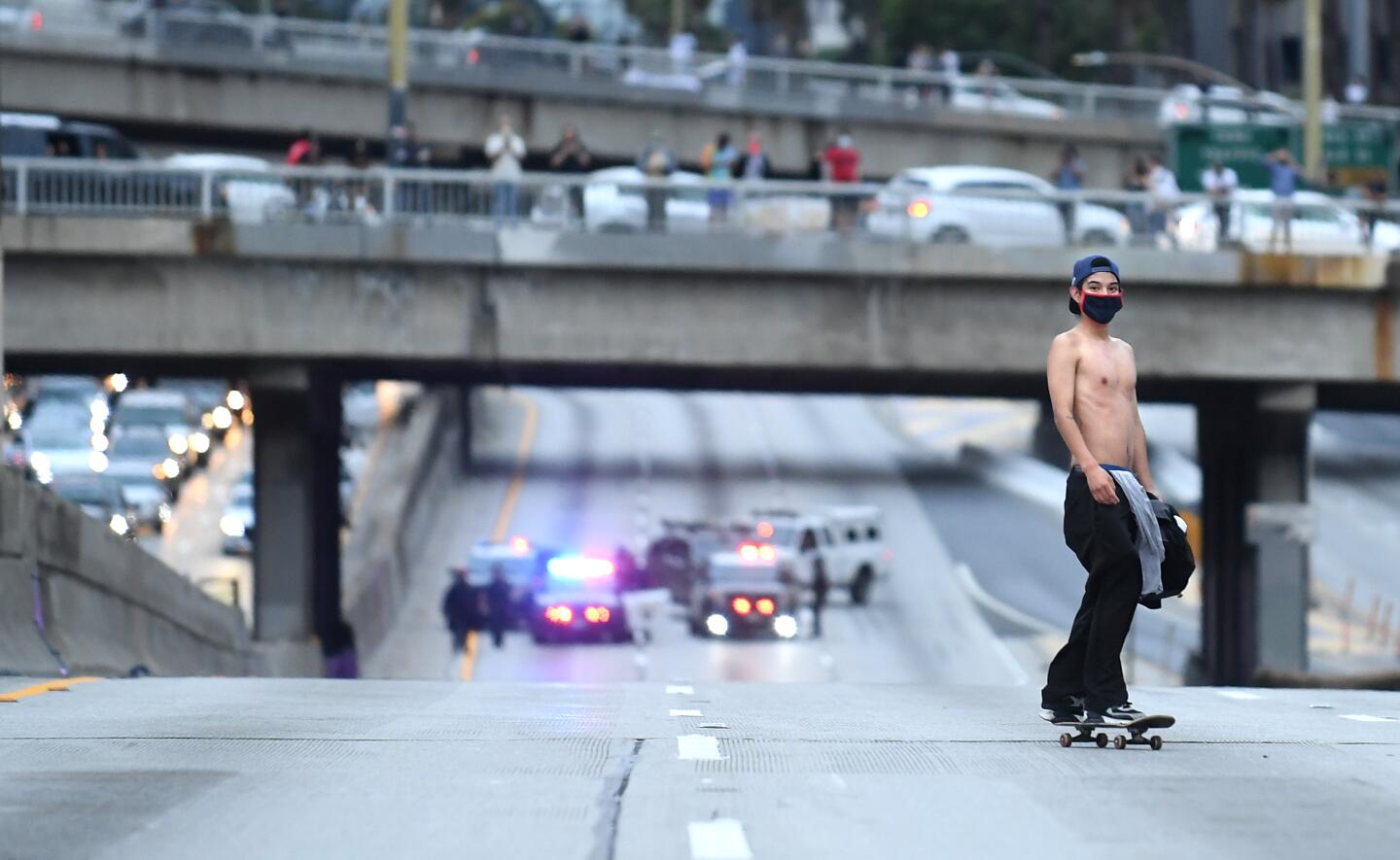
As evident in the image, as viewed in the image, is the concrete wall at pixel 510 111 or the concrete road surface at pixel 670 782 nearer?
the concrete road surface at pixel 670 782

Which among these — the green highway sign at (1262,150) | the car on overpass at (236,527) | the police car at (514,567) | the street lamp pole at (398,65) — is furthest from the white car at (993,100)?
the street lamp pole at (398,65)

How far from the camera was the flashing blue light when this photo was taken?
42938mm

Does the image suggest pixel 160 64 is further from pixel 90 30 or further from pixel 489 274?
pixel 489 274

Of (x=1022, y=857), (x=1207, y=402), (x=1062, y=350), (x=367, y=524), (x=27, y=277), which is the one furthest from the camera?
(x=367, y=524)

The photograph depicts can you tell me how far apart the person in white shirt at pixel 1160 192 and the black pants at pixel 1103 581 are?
77.0 feet

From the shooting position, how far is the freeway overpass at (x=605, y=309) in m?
31.9

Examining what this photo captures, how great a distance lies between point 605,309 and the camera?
33062 millimetres

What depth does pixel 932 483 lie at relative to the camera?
6644 centimetres

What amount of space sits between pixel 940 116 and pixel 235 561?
731 inches

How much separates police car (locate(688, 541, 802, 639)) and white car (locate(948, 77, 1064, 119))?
14.8 metres

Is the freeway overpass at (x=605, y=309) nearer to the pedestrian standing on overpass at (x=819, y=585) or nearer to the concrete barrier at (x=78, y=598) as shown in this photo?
the concrete barrier at (x=78, y=598)

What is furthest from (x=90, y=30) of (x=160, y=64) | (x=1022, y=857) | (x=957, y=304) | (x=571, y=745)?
(x=1022, y=857)

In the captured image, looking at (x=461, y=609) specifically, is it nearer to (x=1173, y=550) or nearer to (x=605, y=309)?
(x=605, y=309)

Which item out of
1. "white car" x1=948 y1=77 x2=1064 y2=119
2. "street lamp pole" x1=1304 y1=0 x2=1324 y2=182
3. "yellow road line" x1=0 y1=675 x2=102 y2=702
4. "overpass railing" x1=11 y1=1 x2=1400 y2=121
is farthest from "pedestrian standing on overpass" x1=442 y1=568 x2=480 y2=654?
"yellow road line" x1=0 y1=675 x2=102 y2=702
